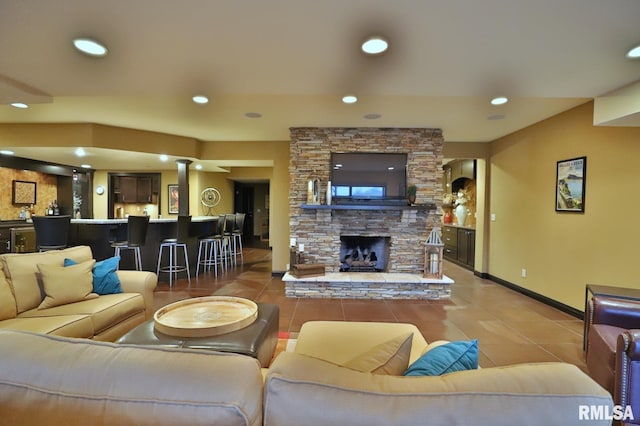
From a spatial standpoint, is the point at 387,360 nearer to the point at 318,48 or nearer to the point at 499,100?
the point at 318,48

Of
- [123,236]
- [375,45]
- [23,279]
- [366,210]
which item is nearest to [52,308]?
[23,279]

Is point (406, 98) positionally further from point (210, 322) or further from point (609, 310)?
point (210, 322)

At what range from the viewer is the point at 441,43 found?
1.79 m

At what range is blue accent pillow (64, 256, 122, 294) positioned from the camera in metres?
2.60

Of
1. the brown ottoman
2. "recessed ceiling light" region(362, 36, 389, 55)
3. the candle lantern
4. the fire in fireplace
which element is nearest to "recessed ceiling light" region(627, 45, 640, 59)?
"recessed ceiling light" region(362, 36, 389, 55)

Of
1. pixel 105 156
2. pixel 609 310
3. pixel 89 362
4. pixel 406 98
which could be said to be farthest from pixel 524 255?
pixel 105 156

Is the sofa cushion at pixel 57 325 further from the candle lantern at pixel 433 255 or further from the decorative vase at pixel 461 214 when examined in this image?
the decorative vase at pixel 461 214

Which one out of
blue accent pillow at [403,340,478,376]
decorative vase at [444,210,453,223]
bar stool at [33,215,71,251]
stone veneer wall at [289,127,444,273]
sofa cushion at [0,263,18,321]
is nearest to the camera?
blue accent pillow at [403,340,478,376]

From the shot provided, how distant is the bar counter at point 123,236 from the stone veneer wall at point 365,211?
228 cm

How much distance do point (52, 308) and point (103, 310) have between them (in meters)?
0.38

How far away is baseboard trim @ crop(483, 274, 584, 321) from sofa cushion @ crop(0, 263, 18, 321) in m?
5.59

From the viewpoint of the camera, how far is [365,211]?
14.7ft

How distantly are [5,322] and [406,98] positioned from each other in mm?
3972

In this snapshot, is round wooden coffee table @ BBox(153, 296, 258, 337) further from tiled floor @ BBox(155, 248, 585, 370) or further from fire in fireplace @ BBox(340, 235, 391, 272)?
fire in fireplace @ BBox(340, 235, 391, 272)
